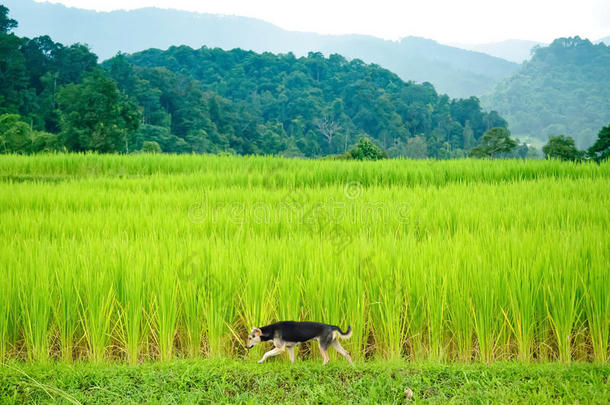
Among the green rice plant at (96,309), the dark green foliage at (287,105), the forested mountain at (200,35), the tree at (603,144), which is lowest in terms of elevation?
the green rice plant at (96,309)

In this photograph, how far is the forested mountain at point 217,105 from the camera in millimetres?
26031

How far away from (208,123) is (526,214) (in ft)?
126

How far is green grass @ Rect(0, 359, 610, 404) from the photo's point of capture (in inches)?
87.4

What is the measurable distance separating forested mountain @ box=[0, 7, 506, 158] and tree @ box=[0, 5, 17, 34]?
8 cm

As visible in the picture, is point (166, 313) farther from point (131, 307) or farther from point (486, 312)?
point (486, 312)

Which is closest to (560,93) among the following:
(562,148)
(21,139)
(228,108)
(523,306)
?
(228,108)

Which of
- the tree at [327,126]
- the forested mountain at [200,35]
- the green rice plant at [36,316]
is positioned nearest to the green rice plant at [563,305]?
the green rice plant at [36,316]

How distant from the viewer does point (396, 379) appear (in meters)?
2.32

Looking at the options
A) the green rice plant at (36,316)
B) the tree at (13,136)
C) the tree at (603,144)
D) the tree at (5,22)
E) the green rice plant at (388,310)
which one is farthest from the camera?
the tree at (5,22)

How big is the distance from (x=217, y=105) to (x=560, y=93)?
67639mm

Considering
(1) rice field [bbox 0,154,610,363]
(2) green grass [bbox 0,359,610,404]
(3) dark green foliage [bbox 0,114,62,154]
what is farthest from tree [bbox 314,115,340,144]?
(2) green grass [bbox 0,359,610,404]

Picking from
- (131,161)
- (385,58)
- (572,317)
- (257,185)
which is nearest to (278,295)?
(572,317)

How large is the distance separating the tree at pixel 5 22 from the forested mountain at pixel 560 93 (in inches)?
2416

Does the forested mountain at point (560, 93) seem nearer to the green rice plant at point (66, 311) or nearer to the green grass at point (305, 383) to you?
the green grass at point (305, 383)
